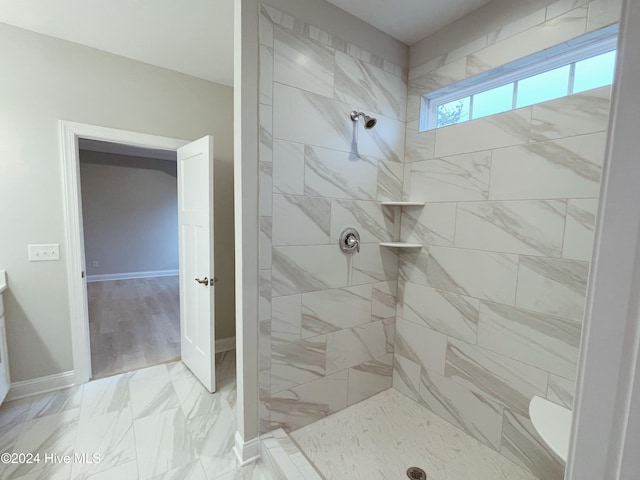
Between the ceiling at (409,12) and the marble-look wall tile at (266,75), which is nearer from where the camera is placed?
the marble-look wall tile at (266,75)

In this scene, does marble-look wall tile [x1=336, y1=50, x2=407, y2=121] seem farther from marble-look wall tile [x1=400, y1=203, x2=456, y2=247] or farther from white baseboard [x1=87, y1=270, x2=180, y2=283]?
white baseboard [x1=87, y1=270, x2=180, y2=283]

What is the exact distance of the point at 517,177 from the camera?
61.6 inches

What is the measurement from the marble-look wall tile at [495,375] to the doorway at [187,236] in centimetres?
179

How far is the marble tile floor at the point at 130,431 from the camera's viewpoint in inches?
62.4

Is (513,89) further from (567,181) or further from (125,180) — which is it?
(125,180)

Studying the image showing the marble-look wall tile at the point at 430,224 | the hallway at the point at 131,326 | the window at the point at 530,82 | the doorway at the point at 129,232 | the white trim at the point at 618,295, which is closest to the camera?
the white trim at the point at 618,295

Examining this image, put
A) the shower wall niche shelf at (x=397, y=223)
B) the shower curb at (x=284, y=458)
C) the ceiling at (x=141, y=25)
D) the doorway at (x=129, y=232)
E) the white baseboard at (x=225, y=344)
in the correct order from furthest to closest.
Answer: the doorway at (x=129, y=232) < the white baseboard at (x=225, y=344) < the shower wall niche shelf at (x=397, y=223) < the ceiling at (x=141, y=25) < the shower curb at (x=284, y=458)

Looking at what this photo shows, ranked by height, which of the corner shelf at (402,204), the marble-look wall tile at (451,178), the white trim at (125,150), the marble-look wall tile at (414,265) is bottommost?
the marble-look wall tile at (414,265)

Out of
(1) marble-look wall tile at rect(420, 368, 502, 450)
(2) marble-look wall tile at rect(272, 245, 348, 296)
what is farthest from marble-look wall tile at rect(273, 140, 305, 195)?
(1) marble-look wall tile at rect(420, 368, 502, 450)

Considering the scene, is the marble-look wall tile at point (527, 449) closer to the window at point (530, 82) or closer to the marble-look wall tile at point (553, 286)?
the marble-look wall tile at point (553, 286)

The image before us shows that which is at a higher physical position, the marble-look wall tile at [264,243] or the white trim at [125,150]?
the white trim at [125,150]

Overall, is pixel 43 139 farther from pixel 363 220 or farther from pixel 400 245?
pixel 400 245

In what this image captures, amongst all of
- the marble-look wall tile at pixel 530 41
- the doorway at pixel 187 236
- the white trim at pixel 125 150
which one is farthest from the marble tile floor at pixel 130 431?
the white trim at pixel 125 150

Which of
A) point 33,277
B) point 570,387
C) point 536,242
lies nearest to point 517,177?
point 536,242
